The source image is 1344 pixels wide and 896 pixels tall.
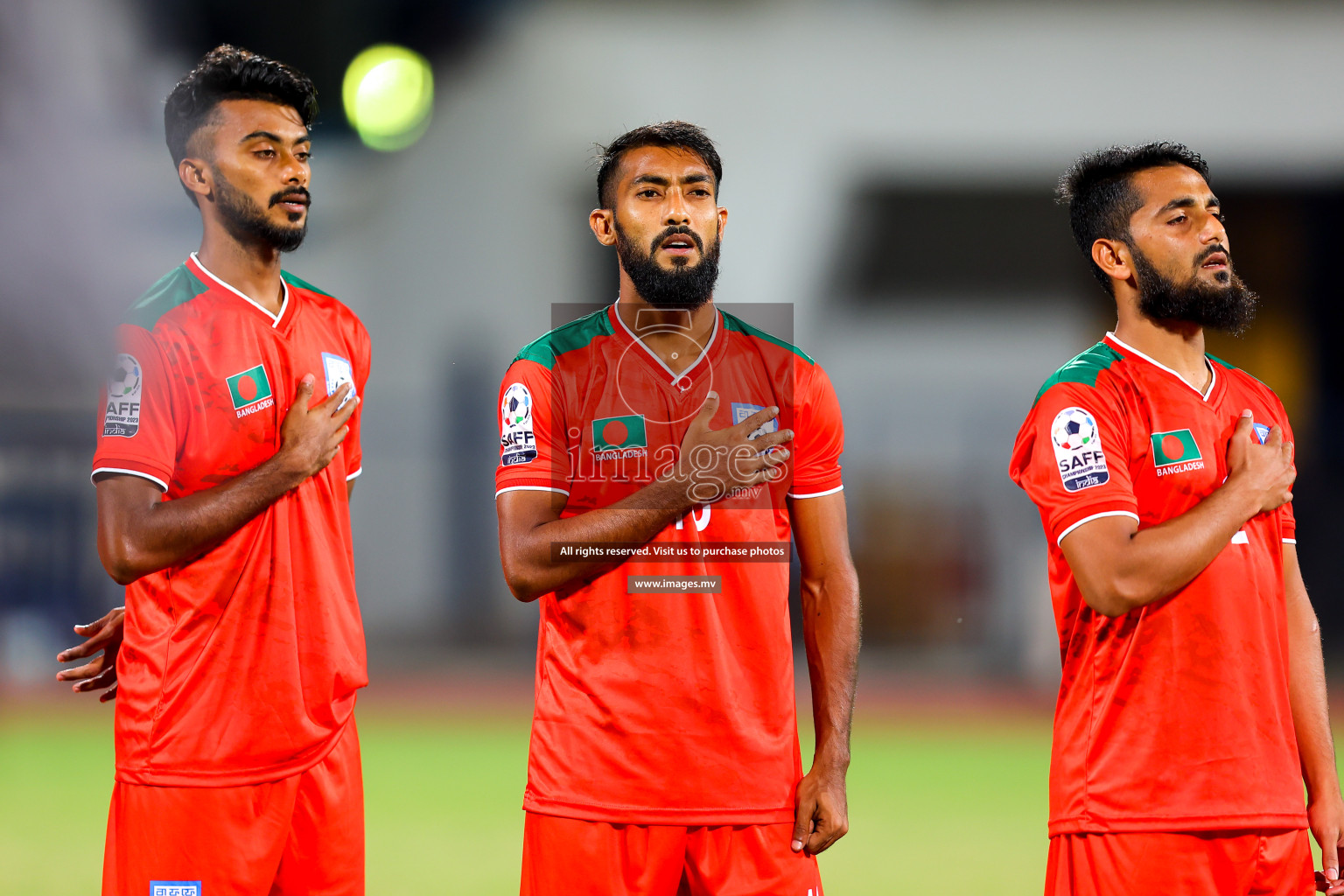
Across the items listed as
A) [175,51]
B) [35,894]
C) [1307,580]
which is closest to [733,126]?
[175,51]

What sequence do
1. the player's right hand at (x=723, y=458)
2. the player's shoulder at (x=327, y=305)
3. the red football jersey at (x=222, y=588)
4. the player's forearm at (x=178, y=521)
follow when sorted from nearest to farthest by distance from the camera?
the player's right hand at (x=723, y=458) < the player's forearm at (x=178, y=521) < the red football jersey at (x=222, y=588) < the player's shoulder at (x=327, y=305)

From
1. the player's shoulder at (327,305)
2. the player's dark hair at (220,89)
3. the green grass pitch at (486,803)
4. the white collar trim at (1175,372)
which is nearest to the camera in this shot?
the white collar trim at (1175,372)

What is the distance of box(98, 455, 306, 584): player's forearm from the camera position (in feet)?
8.68

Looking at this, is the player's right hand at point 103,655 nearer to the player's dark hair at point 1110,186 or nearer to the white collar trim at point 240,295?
the white collar trim at point 240,295

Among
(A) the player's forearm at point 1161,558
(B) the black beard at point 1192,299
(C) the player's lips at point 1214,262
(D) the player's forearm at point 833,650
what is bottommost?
(D) the player's forearm at point 833,650

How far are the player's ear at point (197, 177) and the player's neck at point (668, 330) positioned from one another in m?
1.06

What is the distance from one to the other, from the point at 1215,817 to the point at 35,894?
5287 mm

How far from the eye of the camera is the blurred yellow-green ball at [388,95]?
1519 cm

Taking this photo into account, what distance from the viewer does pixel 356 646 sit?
2.96 m

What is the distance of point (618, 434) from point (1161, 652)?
1.32 meters

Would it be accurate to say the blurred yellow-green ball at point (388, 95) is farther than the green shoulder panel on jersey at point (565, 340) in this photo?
Yes

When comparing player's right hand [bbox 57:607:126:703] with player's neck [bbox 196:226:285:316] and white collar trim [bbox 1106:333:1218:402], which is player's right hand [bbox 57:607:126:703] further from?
white collar trim [bbox 1106:333:1218:402]

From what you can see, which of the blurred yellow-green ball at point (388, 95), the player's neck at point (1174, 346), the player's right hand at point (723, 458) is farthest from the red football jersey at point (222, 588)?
the blurred yellow-green ball at point (388, 95)

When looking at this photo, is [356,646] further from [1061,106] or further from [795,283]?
[1061,106]
